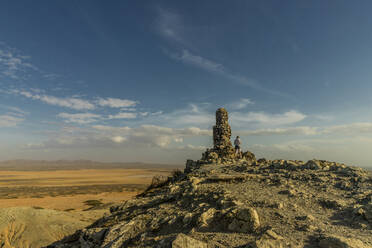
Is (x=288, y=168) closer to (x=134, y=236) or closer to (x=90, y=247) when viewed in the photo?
(x=134, y=236)

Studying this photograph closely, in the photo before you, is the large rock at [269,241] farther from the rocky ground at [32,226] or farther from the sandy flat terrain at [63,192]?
the sandy flat terrain at [63,192]

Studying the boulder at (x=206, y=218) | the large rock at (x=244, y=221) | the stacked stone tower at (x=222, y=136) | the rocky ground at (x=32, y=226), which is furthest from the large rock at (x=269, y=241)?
the rocky ground at (x=32, y=226)

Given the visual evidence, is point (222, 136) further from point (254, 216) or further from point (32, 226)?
point (32, 226)

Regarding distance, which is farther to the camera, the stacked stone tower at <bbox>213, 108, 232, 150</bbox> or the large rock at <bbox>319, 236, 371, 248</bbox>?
the stacked stone tower at <bbox>213, 108, 232, 150</bbox>

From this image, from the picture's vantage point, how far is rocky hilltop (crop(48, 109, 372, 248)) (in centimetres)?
430

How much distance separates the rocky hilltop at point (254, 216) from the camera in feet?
14.1

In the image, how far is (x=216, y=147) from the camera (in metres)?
17.2

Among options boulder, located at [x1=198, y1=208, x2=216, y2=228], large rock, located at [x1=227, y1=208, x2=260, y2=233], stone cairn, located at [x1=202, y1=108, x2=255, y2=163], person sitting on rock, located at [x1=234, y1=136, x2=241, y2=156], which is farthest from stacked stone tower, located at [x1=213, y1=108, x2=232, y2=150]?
large rock, located at [x1=227, y1=208, x2=260, y2=233]

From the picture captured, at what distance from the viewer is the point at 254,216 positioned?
4.95 m

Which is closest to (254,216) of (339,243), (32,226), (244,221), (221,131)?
(244,221)

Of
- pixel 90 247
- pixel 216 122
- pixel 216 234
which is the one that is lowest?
pixel 90 247

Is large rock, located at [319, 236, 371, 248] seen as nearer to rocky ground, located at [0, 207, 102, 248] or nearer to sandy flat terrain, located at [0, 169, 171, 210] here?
rocky ground, located at [0, 207, 102, 248]

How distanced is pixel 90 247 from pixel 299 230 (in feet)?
18.5


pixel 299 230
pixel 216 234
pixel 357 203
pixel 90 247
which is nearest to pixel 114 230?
pixel 90 247
